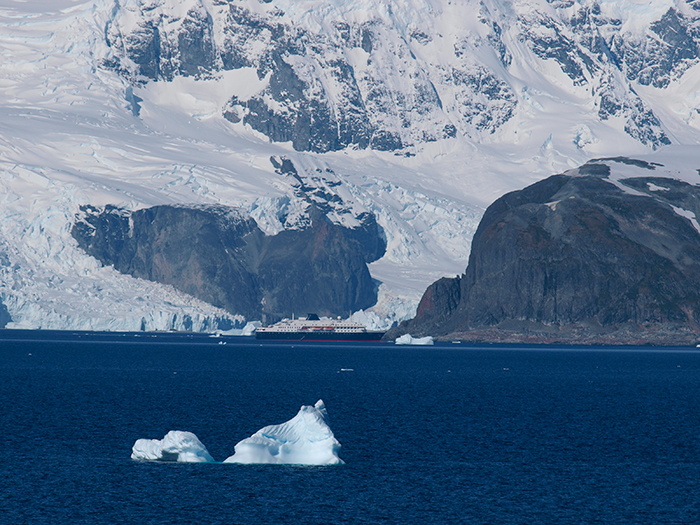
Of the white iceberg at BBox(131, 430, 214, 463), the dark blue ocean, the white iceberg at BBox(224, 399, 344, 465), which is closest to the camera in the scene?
the dark blue ocean

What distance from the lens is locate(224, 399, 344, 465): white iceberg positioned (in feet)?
157

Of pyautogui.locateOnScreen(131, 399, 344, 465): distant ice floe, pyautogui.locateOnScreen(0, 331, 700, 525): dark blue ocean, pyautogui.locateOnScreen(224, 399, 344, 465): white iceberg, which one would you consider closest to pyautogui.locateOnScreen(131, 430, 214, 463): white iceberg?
pyautogui.locateOnScreen(131, 399, 344, 465): distant ice floe

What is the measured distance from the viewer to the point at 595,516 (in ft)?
132

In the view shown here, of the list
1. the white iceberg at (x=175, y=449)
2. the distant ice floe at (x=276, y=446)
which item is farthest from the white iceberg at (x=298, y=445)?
the white iceberg at (x=175, y=449)

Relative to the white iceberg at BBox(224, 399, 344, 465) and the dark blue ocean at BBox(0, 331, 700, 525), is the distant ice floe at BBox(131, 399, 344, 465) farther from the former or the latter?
the dark blue ocean at BBox(0, 331, 700, 525)

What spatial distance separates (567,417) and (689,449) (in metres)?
14.8

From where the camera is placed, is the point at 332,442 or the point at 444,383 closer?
the point at 332,442

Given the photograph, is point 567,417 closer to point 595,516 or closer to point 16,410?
point 595,516

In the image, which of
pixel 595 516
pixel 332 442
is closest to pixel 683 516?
pixel 595 516

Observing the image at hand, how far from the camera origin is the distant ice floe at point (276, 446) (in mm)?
47875

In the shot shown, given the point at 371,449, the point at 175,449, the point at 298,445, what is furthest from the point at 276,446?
the point at 371,449

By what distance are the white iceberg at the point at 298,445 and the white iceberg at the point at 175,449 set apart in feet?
4.57

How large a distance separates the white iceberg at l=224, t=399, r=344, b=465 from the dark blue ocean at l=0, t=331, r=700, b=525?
604 millimetres

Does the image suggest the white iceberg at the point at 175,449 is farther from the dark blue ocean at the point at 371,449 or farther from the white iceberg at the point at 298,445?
the white iceberg at the point at 298,445
